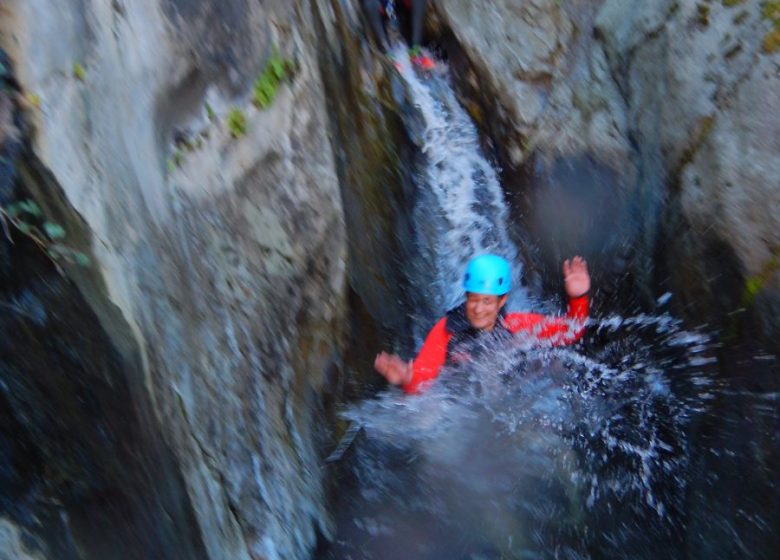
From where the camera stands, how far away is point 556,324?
168 inches

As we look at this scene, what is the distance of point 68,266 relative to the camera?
2.14 metres

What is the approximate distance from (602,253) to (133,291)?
315cm

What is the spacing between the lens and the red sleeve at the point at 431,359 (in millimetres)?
4172

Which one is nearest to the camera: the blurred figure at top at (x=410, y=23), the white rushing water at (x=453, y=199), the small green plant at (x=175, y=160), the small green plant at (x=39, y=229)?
the small green plant at (x=39, y=229)

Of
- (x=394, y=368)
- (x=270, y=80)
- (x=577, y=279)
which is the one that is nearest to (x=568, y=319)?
(x=577, y=279)

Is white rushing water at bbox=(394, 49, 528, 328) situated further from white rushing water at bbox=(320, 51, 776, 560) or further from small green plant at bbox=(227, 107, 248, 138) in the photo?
small green plant at bbox=(227, 107, 248, 138)

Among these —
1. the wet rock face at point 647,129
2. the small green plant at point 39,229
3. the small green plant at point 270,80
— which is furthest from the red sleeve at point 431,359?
the small green plant at point 39,229

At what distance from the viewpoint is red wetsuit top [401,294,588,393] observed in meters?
4.20

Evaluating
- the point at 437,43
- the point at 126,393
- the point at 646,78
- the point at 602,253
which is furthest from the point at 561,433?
the point at 437,43

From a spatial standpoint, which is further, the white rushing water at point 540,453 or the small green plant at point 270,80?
the white rushing water at point 540,453

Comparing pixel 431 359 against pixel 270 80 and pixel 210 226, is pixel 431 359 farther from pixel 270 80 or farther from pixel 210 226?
pixel 270 80

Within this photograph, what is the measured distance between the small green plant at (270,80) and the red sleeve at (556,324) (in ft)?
6.60

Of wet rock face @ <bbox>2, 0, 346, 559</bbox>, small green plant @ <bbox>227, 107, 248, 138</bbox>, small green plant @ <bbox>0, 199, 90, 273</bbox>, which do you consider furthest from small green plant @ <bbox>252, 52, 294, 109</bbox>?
small green plant @ <bbox>0, 199, 90, 273</bbox>

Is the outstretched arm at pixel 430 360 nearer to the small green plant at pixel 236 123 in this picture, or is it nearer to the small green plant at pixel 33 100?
the small green plant at pixel 236 123
